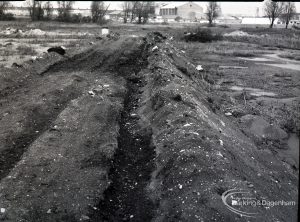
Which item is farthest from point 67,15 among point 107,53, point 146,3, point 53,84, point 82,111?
point 82,111

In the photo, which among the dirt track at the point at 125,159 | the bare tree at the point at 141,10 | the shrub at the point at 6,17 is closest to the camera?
the dirt track at the point at 125,159

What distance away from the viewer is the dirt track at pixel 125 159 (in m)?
6.09

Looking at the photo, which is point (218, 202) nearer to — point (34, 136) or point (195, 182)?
point (195, 182)

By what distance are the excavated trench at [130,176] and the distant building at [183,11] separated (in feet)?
245

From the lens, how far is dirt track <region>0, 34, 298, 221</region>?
20.0 ft

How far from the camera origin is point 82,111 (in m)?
10.4

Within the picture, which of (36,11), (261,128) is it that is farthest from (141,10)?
(261,128)

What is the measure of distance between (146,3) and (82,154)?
220 feet

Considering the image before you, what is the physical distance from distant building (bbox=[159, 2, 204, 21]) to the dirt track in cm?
7289

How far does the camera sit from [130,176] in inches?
295

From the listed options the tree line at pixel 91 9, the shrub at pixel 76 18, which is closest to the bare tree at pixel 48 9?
the tree line at pixel 91 9

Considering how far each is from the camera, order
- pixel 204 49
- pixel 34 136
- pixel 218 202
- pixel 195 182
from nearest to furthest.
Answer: pixel 218 202, pixel 195 182, pixel 34 136, pixel 204 49

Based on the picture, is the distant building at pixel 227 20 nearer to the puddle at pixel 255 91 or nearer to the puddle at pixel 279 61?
the puddle at pixel 279 61
